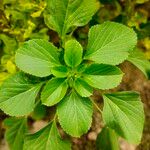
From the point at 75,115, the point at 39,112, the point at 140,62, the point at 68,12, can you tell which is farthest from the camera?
the point at 39,112

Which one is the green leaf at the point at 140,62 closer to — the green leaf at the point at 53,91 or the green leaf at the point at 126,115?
the green leaf at the point at 126,115

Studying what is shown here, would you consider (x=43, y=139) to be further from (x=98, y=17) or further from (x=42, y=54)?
(x=98, y=17)

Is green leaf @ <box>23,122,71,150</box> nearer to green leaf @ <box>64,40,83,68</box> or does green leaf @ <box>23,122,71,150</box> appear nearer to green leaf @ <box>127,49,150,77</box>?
green leaf @ <box>64,40,83,68</box>

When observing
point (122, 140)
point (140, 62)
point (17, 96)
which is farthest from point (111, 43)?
point (122, 140)

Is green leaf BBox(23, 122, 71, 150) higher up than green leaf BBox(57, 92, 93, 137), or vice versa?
green leaf BBox(57, 92, 93, 137)

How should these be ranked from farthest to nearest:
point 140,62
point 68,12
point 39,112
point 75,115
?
point 39,112 < point 140,62 < point 68,12 < point 75,115

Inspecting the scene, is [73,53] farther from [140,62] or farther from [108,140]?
[108,140]

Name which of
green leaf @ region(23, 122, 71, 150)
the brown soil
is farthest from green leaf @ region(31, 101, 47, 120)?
green leaf @ region(23, 122, 71, 150)
